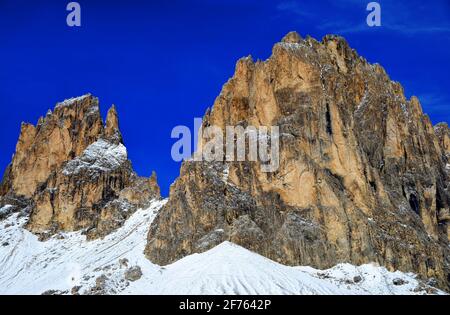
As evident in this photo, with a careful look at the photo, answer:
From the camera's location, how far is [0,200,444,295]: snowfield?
322 ft

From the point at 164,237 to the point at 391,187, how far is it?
41.0m

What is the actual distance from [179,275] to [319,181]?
28.4 metres

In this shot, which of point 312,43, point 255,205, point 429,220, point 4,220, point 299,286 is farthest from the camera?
point 4,220

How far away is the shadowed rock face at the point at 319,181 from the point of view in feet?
368

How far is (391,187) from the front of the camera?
125875mm

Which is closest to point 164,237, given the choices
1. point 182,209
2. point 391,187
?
point 182,209

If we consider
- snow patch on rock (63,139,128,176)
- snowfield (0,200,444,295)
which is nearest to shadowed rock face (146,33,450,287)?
snowfield (0,200,444,295)

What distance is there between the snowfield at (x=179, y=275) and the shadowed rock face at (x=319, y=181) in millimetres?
3966

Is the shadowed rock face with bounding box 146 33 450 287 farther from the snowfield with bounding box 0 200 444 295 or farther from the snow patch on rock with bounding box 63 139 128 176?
the snow patch on rock with bounding box 63 139 128 176

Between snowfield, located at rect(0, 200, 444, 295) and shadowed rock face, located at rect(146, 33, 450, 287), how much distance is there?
3.97 m

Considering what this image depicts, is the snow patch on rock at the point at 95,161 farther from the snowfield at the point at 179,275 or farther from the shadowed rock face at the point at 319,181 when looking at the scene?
the shadowed rock face at the point at 319,181

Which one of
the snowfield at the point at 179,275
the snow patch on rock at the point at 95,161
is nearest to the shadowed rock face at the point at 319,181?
the snowfield at the point at 179,275

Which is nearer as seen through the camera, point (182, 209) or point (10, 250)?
point (182, 209)

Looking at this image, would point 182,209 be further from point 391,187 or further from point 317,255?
point 391,187
